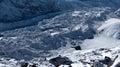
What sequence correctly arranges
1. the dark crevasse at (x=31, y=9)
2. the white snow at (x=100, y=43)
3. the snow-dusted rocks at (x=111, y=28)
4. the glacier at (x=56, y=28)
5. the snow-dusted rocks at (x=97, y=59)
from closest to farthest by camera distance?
the snow-dusted rocks at (x=97, y=59), the glacier at (x=56, y=28), the white snow at (x=100, y=43), the snow-dusted rocks at (x=111, y=28), the dark crevasse at (x=31, y=9)

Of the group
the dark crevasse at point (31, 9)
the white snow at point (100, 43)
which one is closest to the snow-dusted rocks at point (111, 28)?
the white snow at point (100, 43)

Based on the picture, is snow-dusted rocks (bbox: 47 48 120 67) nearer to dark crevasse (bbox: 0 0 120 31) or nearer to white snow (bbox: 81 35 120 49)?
white snow (bbox: 81 35 120 49)

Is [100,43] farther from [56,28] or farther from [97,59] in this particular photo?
[97,59]

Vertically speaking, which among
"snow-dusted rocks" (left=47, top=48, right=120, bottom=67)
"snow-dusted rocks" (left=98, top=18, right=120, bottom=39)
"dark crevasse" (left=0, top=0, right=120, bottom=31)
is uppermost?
"dark crevasse" (left=0, top=0, right=120, bottom=31)

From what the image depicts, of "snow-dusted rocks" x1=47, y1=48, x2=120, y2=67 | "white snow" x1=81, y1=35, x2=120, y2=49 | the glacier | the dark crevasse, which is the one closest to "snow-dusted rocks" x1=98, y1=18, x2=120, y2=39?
the glacier

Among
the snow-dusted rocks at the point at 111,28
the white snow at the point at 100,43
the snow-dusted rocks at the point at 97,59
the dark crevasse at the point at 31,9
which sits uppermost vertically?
the dark crevasse at the point at 31,9

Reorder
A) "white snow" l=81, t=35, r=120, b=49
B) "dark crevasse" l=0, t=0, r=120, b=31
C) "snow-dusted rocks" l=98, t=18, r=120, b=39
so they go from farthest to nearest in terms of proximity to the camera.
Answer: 1. "dark crevasse" l=0, t=0, r=120, b=31
2. "snow-dusted rocks" l=98, t=18, r=120, b=39
3. "white snow" l=81, t=35, r=120, b=49

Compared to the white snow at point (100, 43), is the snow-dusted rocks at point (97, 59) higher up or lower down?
Result: lower down

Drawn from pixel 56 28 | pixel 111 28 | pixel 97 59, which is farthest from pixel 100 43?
pixel 97 59

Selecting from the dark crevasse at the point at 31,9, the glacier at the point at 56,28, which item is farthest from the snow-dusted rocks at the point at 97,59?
the dark crevasse at the point at 31,9

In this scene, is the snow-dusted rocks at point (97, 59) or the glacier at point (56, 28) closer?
the snow-dusted rocks at point (97, 59)

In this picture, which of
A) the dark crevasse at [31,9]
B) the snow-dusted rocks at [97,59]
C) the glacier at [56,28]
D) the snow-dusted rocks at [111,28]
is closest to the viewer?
the snow-dusted rocks at [97,59]

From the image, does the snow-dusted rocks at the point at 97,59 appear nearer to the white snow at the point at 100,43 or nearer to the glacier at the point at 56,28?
the glacier at the point at 56,28
